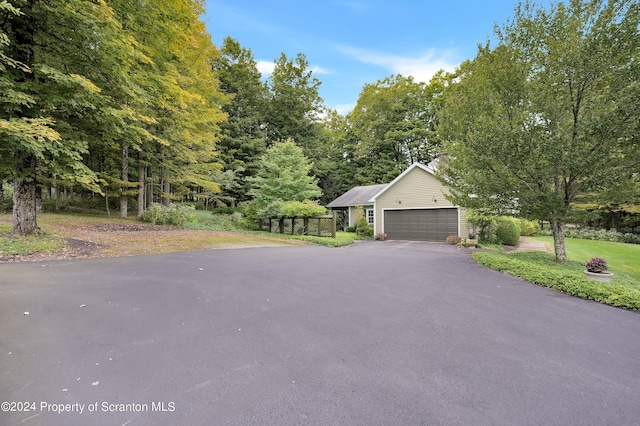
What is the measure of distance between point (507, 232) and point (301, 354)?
1559 cm

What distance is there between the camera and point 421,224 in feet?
55.2

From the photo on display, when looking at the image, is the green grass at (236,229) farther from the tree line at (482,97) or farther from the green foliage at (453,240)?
the tree line at (482,97)

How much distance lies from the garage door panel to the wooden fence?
4.32m

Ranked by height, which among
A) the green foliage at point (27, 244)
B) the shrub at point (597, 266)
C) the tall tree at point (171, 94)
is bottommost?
the shrub at point (597, 266)

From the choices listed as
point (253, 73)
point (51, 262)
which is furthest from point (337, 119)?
point (51, 262)

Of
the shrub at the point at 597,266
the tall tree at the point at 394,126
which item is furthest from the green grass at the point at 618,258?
the tall tree at the point at 394,126

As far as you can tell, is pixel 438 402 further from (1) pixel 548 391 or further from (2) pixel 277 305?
(2) pixel 277 305

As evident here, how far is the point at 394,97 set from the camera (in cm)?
2969

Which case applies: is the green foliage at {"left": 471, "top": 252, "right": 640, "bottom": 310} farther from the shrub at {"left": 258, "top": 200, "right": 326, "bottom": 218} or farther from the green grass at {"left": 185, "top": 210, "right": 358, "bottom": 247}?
the shrub at {"left": 258, "top": 200, "right": 326, "bottom": 218}

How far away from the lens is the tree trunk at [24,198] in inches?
301

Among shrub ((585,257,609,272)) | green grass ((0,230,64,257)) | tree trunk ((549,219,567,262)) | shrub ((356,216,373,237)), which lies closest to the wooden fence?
shrub ((356,216,373,237))

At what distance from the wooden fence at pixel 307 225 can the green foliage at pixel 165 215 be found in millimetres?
4703

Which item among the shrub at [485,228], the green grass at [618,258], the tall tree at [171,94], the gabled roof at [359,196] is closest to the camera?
the tall tree at [171,94]

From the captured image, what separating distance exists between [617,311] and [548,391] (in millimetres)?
3571
